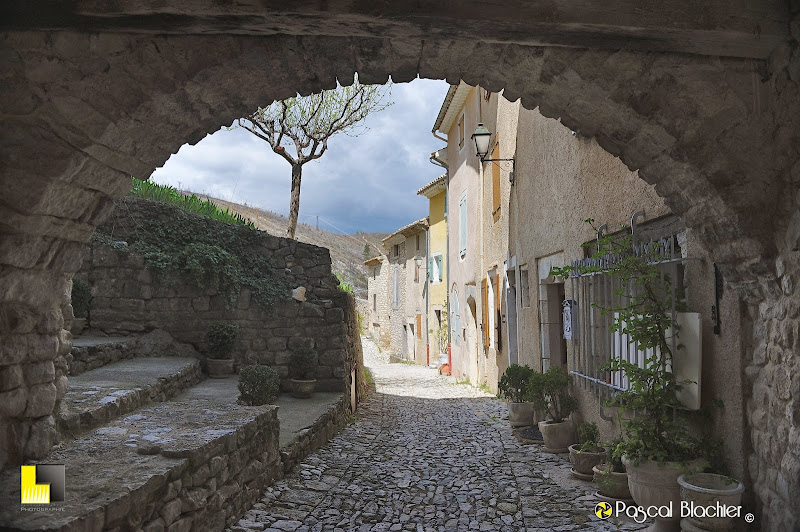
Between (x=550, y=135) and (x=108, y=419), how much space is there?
597 centimetres

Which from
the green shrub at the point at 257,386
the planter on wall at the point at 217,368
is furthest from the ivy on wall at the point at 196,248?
the green shrub at the point at 257,386

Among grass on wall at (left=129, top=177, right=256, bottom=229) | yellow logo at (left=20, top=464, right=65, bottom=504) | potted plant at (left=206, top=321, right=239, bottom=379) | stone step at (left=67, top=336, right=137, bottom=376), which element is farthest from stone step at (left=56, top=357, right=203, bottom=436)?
grass on wall at (left=129, top=177, right=256, bottom=229)

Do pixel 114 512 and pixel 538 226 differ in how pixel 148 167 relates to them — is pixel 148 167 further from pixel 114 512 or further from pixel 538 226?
pixel 538 226

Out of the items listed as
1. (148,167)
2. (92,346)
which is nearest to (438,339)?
(92,346)

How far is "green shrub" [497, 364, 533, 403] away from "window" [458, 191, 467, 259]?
7.63m

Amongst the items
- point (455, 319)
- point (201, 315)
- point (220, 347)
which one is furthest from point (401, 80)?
point (455, 319)

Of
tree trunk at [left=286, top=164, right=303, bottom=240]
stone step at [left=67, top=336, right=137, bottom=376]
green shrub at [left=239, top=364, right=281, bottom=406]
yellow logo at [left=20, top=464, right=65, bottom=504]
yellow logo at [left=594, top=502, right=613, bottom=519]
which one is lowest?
yellow logo at [left=594, top=502, right=613, bottom=519]

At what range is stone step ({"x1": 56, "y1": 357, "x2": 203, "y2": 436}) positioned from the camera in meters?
4.59

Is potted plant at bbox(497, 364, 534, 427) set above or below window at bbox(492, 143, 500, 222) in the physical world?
below

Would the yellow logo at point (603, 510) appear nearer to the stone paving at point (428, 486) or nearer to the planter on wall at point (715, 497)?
the stone paving at point (428, 486)

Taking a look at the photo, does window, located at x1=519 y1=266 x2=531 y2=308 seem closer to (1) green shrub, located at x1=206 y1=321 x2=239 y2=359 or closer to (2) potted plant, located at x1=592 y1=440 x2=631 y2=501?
(1) green shrub, located at x1=206 y1=321 x2=239 y2=359

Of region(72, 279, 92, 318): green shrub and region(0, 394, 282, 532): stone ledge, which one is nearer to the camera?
region(0, 394, 282, 532): stone ledge

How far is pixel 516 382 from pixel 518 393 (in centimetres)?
19

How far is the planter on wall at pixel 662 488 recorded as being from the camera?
397cm
